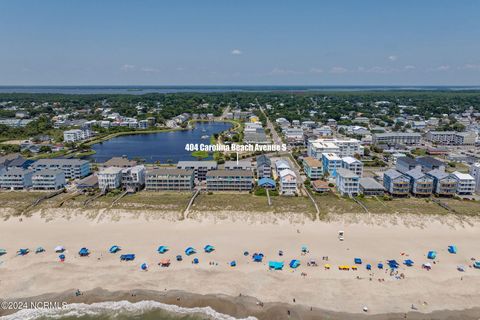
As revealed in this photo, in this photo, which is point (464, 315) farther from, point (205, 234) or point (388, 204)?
point (205, 234)

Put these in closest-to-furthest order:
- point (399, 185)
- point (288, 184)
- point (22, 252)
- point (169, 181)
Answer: point (22, 252), point (399, 185), point (288, 184), point (169, 181)

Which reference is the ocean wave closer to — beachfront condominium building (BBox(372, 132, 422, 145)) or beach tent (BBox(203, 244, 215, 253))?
beach tent (BBox(203, 244, 215, 253))

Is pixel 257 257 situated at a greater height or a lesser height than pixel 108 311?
greater

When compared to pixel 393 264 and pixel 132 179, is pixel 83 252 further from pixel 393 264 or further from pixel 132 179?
pixel 393 264

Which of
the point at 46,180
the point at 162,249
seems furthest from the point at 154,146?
the point at 162,249

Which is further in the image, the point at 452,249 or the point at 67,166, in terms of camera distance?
the point at 67,166

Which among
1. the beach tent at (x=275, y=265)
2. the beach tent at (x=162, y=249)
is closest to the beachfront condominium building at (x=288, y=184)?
the beach tent at (x=275, y=265)

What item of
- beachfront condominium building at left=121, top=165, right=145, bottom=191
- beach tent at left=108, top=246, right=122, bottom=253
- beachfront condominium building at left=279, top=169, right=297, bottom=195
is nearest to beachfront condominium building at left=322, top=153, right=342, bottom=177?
beachfront condominium building at left=279, top=169, right=297, bottom=195
